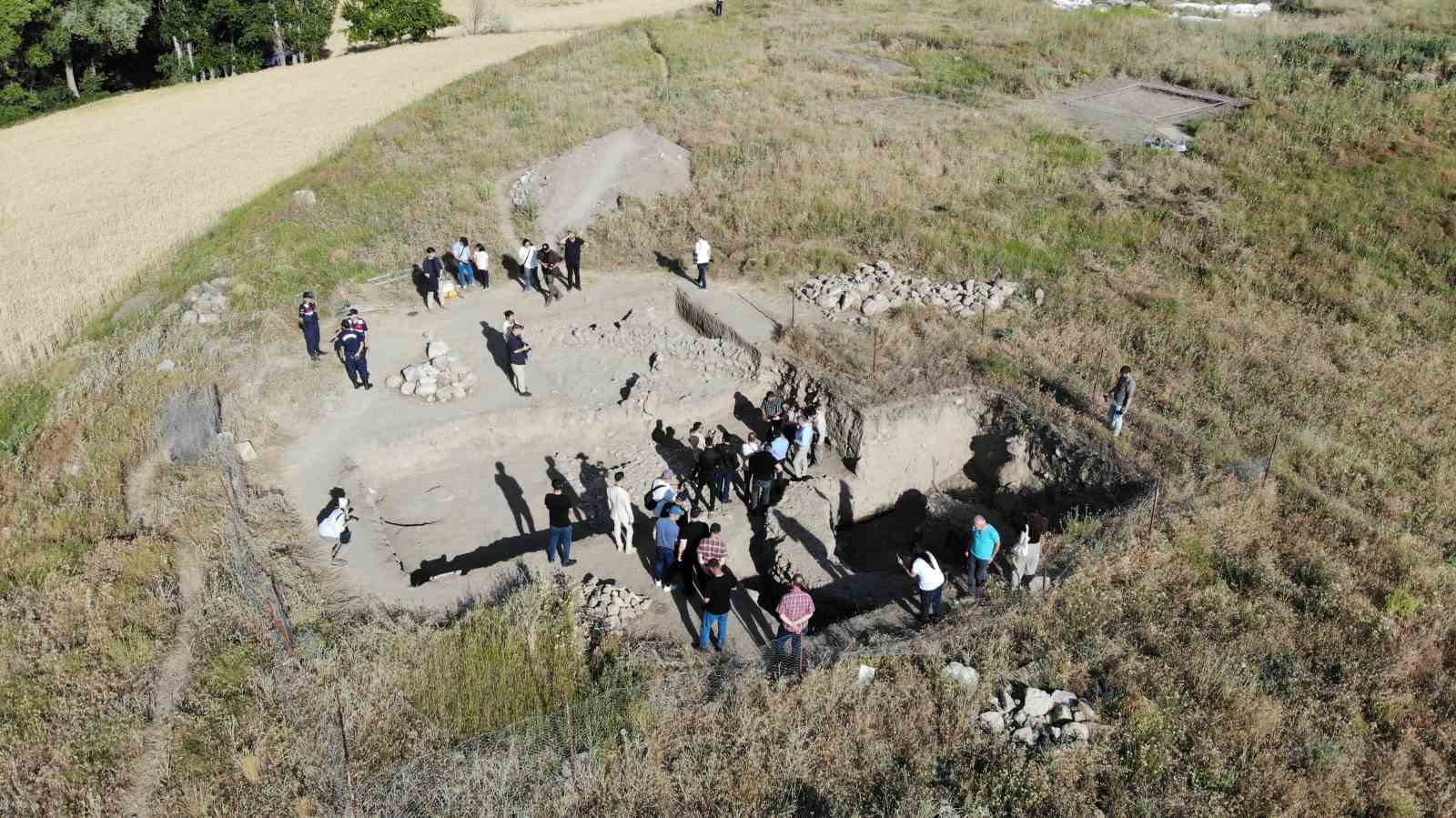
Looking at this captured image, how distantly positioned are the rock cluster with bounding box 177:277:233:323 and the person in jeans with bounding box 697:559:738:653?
1441 centimetres

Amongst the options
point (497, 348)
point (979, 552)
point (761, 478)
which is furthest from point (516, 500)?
point (979, 552)

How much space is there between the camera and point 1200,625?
11.8 m

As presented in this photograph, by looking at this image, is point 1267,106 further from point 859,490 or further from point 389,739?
point 389,739

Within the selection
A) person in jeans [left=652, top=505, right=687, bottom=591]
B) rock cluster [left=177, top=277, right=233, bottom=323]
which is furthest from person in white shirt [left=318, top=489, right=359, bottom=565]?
rock cluster [left=177, top=277, right=233, bottom=323]

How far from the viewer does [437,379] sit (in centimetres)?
1773

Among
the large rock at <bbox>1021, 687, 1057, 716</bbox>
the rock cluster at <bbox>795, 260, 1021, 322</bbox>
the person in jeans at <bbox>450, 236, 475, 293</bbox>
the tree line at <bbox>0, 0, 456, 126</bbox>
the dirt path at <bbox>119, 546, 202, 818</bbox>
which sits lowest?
the large rock at <bbox>1021, 687, 1057, 716</bbox>

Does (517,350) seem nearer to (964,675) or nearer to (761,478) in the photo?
(761,478)

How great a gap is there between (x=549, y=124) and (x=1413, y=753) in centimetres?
3019

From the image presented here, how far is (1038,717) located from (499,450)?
10.8 metres

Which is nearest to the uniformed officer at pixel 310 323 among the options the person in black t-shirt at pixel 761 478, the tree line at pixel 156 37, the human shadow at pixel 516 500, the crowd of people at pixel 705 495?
the crowd of people at pixel 705 495

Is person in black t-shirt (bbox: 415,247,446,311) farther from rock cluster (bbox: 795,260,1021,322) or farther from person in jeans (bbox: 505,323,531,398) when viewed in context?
rock cluster (bbox: 795,260,1021,322)

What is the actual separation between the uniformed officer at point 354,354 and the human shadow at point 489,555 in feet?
15.8

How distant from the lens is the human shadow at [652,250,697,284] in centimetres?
2282

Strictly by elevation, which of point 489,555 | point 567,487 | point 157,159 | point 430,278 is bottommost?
point 489,555
